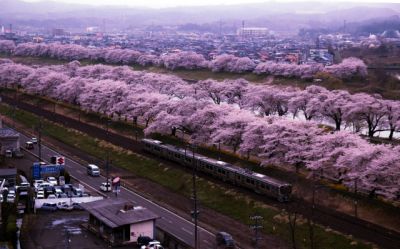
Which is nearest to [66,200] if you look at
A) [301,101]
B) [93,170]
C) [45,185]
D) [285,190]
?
[45,185]

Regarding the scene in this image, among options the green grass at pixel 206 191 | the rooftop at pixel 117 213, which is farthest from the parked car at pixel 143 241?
the green grass at pixel 206 191

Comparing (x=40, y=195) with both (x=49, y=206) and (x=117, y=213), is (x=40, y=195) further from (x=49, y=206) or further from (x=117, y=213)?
(x=117, y=213)

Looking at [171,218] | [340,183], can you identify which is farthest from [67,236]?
[340,183]

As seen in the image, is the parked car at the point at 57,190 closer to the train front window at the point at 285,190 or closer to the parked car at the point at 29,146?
the train front window at the point at 285,190

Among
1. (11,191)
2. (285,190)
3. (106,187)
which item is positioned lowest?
(106,187)

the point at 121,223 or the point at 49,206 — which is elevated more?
the point at 121,223

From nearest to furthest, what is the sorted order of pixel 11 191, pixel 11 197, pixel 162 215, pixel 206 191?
pixel 162 215 < pixel 11 197 < pixel 11 191 < pixel 206 191

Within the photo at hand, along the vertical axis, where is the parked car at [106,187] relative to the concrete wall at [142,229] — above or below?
below

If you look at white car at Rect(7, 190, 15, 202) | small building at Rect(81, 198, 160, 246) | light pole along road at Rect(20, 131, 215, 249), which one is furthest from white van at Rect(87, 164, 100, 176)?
small building at Rect(81, 198, 160, 246)
